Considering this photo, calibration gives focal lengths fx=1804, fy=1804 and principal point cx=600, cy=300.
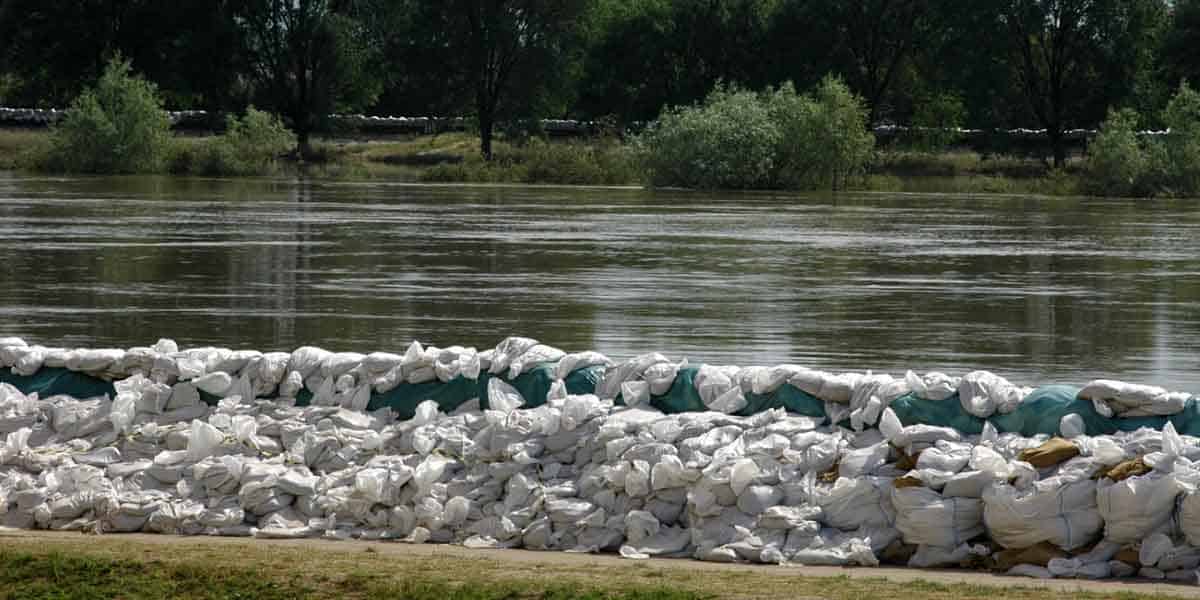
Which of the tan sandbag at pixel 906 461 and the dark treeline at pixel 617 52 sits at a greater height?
the dark treeline at pixel 617 52

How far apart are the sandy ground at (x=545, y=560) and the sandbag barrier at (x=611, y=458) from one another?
0.24 metres

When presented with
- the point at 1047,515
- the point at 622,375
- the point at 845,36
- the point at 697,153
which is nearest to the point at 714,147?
the point at 697,153

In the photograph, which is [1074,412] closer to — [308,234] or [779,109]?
[308,234]

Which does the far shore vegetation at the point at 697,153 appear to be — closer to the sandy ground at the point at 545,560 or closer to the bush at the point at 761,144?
the bush at the point at 761,144

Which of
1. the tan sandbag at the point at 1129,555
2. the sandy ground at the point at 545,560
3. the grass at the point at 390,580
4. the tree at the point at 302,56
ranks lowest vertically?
the sandy ground at the point at 545,560

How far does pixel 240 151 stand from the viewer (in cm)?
7294

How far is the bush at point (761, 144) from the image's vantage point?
60750mm

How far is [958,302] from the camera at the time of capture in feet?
70.9

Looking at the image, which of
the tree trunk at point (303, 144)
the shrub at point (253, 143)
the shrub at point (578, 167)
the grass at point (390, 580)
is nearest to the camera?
the grass at point (390, 580)

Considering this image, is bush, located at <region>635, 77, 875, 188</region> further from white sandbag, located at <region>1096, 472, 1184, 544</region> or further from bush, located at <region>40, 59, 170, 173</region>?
white sandbag, located at <region>1096, 472, 1184, 544</region>

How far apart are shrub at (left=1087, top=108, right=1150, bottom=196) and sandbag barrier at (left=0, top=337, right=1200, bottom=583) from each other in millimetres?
50907

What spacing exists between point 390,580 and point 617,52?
83965 mm

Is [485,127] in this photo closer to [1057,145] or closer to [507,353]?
[1057,145]

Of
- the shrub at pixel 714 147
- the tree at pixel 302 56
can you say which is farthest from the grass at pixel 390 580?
the tree at pixel 302 56
